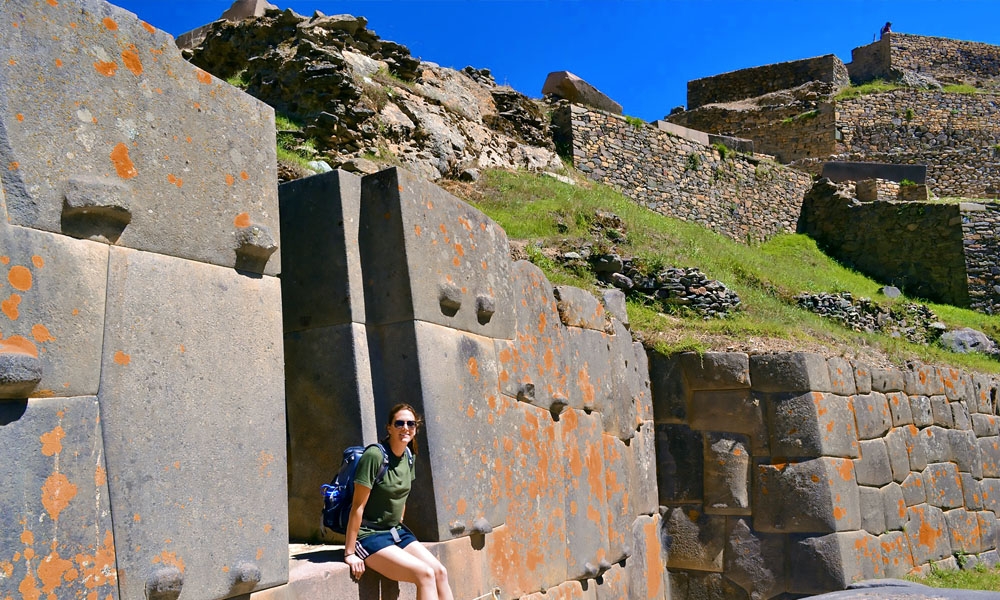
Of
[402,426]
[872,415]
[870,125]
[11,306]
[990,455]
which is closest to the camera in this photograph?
[11,306]

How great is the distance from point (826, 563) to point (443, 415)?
4608 millimetres

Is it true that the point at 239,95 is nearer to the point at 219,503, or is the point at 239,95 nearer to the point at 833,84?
the point at 219,503

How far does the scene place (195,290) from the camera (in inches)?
Answer: 122

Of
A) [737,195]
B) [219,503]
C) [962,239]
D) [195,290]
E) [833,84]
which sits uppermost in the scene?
[833,84]

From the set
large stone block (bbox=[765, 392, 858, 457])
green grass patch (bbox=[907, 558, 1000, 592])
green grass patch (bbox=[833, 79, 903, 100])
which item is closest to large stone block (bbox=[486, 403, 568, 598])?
large stone block (bbox=[765, 392, 858, 457])

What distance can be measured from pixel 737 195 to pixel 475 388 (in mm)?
16674

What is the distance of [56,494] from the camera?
2.51 meters

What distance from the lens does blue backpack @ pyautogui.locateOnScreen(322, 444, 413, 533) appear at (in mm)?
3686

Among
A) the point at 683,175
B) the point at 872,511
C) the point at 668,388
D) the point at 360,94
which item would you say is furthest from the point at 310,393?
the point at 683,175

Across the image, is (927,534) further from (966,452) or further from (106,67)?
(106,67)

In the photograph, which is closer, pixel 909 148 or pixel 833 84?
pixel 909 148

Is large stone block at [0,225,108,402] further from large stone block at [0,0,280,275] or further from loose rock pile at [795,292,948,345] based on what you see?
loose rock pile at [795,292,948,345]

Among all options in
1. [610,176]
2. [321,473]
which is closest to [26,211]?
[321,473]

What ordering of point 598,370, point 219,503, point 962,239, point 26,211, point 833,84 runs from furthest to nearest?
1. point 833,84
2. point 962,239
3. point 598,370
4. point 219,503
5. point 26,211
